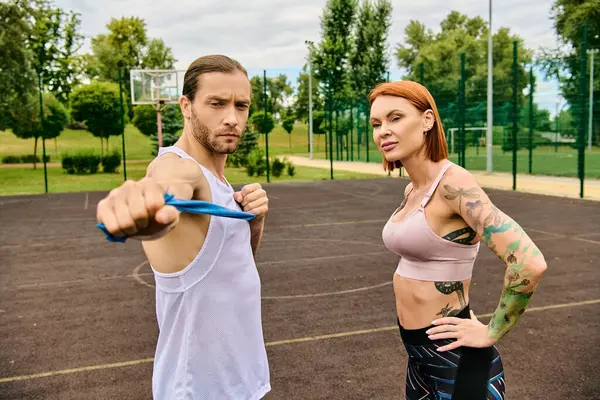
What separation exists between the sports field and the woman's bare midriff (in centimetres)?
186

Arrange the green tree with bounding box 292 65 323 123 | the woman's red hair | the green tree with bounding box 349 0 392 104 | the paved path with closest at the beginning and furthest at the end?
the woman's red hair, the paved path, the green tree with bounding box 349 0 392 104, the green tree with bounding box 292 65 323 123

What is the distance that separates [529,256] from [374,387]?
2334mm

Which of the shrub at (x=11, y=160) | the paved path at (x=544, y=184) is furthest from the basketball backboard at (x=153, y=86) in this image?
the shrub at (x=11, y=160)

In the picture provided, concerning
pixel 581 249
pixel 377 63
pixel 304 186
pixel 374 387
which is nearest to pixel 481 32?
pixel 377 63

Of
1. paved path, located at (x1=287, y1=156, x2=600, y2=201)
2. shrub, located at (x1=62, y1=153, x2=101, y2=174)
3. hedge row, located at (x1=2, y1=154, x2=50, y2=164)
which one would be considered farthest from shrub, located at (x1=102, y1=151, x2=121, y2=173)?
paved path, located at (x1=287, y1=156, x2=600, y2=201)

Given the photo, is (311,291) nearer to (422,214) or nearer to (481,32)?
(422,214)

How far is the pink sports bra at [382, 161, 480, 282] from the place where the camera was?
2.24 m

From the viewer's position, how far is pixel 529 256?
2.11 metres

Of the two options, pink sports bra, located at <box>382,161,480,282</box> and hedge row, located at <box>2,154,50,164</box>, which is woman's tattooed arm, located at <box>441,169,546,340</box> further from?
hedge row, located at <box>2,154,50,164</box>

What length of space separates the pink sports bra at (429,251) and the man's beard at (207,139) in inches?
31.5

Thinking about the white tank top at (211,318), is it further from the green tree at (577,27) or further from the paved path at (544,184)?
the green tree at (577,27)

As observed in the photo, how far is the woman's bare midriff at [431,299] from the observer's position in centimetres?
228

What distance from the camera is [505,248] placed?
7.06 ft

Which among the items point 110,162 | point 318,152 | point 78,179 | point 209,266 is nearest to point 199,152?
point 209,266
